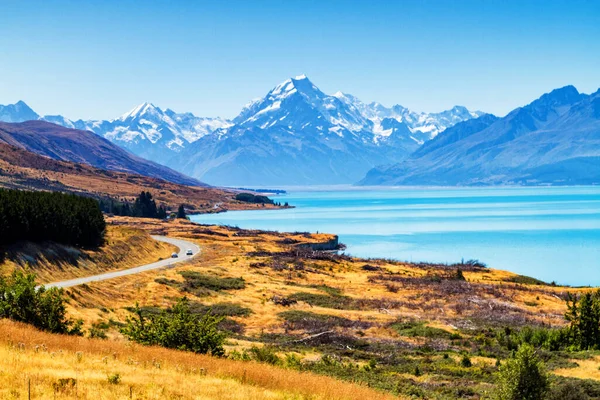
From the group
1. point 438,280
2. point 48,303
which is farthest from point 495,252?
point 48,303

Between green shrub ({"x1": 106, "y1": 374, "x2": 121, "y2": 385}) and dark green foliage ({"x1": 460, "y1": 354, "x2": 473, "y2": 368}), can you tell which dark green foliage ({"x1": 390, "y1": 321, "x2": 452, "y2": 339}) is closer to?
dark green foliage ({"x1": 460, "y1": 354, "x2": 473, "y2": 368})

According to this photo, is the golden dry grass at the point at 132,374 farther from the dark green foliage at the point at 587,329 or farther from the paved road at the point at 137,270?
the paved road at the point at 137,270

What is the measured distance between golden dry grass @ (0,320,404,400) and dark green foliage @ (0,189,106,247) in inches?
1454

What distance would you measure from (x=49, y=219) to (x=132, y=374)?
49.9 m

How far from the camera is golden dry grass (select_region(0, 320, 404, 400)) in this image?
15.0 metres

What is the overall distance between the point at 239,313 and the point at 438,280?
35.7 m

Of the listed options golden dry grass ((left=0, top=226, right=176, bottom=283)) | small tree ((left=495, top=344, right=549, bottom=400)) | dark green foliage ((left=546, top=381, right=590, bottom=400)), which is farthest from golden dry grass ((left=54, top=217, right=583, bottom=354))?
small tree ((left=495, top=344, right=549, bottom=400))

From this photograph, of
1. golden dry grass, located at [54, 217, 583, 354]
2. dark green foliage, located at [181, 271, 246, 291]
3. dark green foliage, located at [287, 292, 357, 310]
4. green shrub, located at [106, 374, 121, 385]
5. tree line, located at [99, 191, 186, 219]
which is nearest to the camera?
green shrub, located at [106, 374, 121, 385]

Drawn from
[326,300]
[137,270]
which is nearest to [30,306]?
[326,300]

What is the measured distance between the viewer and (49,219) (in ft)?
204

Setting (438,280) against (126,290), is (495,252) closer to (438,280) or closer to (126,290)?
(438,280)

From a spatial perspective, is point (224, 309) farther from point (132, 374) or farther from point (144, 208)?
point (144, 208)

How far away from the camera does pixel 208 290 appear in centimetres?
5834

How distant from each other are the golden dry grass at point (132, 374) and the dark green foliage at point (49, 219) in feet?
121
